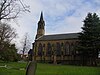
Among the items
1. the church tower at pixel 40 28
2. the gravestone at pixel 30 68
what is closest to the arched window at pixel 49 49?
the church tower at pixel 40 28

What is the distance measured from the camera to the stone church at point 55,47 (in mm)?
92387

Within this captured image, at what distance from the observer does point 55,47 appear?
98.2 metres

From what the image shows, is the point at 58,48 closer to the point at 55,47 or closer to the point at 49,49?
the point at 55,47

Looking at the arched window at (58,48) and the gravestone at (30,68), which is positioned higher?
the arched window at (58,48)

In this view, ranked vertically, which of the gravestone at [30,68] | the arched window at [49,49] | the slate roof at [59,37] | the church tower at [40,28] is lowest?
the gravestone at [30,68]

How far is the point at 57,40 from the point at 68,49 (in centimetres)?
749

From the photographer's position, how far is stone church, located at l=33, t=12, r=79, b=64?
9239cm

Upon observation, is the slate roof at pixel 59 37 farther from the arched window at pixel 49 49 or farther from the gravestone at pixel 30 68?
the gravestone at pixel 30 68

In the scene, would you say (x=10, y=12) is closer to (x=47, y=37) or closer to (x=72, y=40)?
(x=72, y=40)

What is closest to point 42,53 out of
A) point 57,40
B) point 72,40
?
point 57,40

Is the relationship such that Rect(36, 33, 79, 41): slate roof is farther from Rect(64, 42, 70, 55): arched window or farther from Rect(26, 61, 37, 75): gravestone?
Rect(26, 61, 37, 75): gravestone

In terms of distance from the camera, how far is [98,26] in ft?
220

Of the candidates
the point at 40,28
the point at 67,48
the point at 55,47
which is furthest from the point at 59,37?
the point at 40,28

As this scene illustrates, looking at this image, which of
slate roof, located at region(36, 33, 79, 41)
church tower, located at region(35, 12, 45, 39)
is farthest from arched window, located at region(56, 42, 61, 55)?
church tower, located at region(35, 12, 45, 39)
